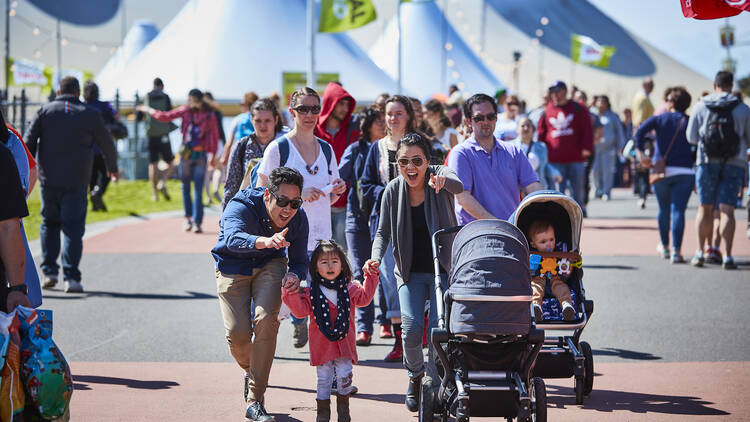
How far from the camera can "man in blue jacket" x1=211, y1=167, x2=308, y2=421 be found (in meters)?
6.14

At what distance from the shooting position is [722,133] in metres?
12.1

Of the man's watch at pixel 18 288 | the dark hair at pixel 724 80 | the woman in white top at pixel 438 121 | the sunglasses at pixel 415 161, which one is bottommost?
the man's watch at pixel 18 288

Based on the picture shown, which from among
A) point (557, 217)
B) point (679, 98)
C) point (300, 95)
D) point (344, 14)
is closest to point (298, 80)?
point (344, 14)

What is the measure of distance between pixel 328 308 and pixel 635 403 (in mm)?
2029

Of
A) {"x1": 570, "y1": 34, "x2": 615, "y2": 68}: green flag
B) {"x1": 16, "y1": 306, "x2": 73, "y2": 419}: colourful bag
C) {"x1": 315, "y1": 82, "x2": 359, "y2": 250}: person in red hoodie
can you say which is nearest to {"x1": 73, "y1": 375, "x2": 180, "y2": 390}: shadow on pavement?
{"x1": 16, "y1": 306, "x2": 73, "y2": 419}: colourful bag

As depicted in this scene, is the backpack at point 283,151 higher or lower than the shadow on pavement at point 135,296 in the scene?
higher

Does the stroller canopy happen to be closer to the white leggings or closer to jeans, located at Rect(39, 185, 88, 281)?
the white leggings

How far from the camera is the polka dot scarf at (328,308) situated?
242 inches

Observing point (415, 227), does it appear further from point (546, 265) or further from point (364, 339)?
point (364, 339)

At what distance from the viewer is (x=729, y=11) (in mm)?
6594

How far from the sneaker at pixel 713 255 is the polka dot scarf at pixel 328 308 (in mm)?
8011

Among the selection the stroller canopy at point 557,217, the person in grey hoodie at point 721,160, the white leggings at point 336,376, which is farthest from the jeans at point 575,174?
the white leggings at point 336,376

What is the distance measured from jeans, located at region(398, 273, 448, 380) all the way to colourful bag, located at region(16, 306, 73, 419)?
2261 millimetres

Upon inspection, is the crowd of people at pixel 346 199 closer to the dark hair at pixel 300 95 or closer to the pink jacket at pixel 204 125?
the dark hair at pixel 300 95
